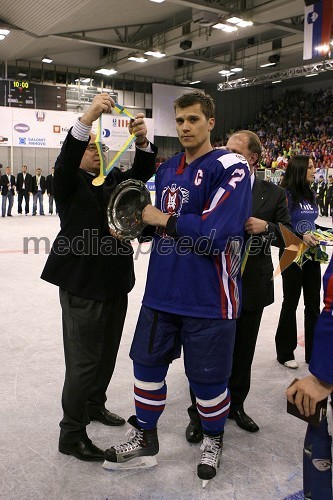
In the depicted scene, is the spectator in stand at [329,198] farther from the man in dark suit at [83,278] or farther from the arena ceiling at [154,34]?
the man in dark suit at [83,278]

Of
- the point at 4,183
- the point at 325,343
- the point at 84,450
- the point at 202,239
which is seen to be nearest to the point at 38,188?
the point at 4,183

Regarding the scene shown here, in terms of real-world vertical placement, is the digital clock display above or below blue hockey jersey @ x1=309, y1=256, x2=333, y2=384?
above

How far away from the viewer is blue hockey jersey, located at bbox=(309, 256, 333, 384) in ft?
4.43

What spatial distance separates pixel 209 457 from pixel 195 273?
0.93 m

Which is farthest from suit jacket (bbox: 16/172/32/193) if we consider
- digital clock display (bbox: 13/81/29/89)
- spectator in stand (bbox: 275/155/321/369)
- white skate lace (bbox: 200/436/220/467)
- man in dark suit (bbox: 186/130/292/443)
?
white skate lace (bbox: 200/436/220/467)

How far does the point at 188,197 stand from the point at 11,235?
885cm

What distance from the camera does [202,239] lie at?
1.99 meters

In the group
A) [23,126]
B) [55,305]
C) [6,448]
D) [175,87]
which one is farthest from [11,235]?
[175,87]

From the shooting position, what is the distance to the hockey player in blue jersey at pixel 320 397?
1362mm

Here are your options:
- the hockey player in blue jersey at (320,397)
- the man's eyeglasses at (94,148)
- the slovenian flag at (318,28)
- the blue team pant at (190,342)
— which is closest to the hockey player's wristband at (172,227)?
the blue team pant at (190,342)

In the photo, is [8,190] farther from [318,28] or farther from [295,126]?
[295,126]

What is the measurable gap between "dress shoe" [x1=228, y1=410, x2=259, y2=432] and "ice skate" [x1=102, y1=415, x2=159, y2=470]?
24.5 inches

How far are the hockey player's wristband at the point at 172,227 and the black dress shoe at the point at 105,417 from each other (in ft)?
4.24

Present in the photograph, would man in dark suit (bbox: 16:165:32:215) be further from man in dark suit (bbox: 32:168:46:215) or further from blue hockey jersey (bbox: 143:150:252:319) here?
blue hockey jersey (bbox: 143:150:252:319)
